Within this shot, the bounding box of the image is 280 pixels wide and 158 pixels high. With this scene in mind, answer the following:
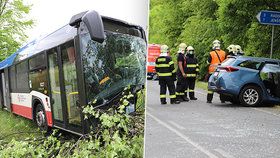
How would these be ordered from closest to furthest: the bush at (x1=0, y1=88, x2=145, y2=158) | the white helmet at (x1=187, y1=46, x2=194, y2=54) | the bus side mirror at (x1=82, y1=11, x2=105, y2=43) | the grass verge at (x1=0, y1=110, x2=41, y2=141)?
the bus side mirror at (x1=82, y1=11, x2=105, y2=43)
the bush at (x1=0, y1=88, x2=145, y2=158)
the grass verge at (x1=0, y1=110, x2=41, y2=141)
the white helmet at (x1=187, y1=46, x2=194, y2=54)

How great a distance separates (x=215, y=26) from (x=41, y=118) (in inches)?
22.6

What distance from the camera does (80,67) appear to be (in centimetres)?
71

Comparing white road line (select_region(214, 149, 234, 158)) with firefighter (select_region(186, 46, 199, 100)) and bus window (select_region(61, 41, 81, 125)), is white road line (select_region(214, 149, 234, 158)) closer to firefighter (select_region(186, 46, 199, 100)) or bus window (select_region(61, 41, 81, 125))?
firefighter (select_region(186, 46, 199, 100))

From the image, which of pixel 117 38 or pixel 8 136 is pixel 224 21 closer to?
pixel 117 38

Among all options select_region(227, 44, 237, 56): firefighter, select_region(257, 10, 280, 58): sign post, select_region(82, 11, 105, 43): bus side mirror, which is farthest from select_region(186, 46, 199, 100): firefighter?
select_region(82, 11, 105, 43): bus side mirror

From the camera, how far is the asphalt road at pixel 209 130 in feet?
3.17

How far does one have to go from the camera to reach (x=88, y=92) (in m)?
0.71

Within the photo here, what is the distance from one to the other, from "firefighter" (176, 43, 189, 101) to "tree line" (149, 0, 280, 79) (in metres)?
0.02

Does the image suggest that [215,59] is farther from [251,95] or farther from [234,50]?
[251,95]

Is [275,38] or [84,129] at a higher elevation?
[275,38]

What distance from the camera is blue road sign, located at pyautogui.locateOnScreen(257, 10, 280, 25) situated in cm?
95

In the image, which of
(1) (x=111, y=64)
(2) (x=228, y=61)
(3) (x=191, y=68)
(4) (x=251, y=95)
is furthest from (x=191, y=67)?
(1) (x=111, y=64)

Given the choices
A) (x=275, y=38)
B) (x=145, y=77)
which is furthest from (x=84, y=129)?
(x=275, y=38)

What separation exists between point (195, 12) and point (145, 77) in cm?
30
